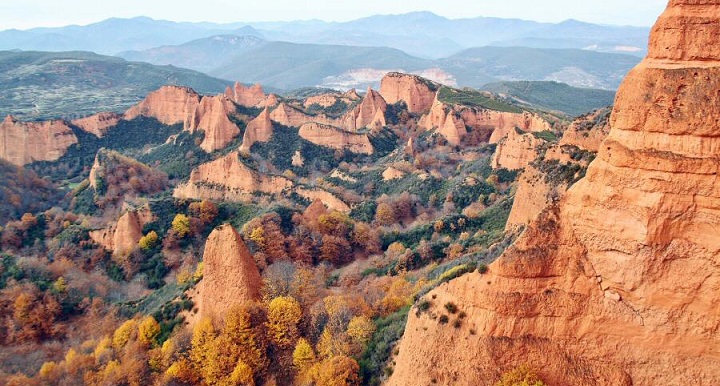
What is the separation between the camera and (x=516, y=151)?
52.5 meters

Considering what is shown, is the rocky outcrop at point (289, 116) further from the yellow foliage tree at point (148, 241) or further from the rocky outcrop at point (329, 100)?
the yellow foliage tree at point (148, 241)

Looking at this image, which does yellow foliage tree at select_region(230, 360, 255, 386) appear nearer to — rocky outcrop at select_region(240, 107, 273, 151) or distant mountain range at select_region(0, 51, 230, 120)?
rocky outcrop at select_region(240, 107, 273, 151)

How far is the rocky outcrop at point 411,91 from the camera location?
3676 inches

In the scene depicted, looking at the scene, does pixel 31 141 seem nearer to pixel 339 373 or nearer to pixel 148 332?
pixel 148 332

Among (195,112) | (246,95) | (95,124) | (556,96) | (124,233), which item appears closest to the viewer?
(124,233)

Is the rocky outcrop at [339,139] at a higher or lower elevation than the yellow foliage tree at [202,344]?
higher

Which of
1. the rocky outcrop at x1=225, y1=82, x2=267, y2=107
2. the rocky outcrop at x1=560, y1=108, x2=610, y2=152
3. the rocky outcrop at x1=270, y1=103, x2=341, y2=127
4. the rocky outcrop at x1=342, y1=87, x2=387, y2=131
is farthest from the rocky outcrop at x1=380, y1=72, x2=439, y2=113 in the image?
the rocky outcrop at x1=560, y1=108, x2=610, y2=152

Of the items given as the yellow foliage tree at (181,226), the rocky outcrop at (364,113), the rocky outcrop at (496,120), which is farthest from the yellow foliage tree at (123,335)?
the rocky outcrop at (364,113)

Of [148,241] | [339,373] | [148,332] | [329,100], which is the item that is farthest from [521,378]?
[329,100]

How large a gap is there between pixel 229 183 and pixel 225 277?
33.6 m

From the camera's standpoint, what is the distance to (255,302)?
27.1 m

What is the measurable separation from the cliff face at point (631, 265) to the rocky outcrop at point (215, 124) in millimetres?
63054

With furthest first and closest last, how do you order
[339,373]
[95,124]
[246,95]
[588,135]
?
1. [246,95]
2. [95,124]
3. [588,135]
4. [339,373]

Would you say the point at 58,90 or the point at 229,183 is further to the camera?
the point at 58,90
